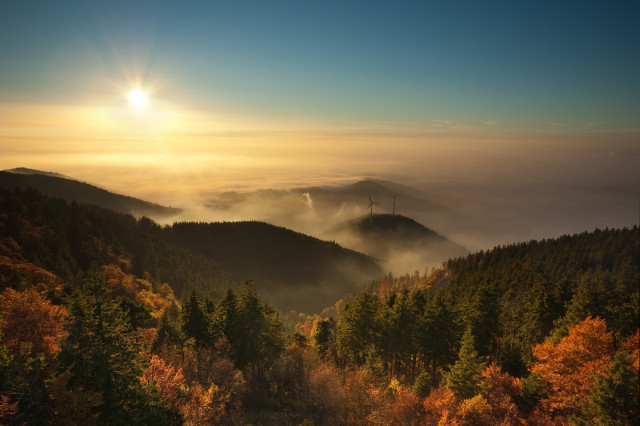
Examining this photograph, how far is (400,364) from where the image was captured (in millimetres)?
55125

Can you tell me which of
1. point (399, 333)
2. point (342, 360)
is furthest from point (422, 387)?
point (342, 360)

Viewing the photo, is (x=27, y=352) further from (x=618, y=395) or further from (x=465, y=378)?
(x=618, y=395)

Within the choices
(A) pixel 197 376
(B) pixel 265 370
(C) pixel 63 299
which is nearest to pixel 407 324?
(B) pixel 265 370

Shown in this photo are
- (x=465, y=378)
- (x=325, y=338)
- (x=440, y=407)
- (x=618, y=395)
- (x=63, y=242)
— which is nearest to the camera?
(x=618, y=395)

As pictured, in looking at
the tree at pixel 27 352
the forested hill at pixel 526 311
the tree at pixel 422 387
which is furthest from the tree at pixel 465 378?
the tree at pixel 27 352

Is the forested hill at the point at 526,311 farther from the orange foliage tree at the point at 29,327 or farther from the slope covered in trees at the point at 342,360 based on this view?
the orange foliage tree at the point at 29,327

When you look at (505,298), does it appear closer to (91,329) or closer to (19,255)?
(91,329)

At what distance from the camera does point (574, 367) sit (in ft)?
95.3

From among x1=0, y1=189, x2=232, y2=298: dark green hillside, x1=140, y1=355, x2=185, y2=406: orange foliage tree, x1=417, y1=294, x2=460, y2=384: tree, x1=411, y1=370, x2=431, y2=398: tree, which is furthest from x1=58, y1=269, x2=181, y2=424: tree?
x1=0, y1=189, x2=232, y2=298: dark green hillside

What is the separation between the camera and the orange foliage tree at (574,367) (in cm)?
2539

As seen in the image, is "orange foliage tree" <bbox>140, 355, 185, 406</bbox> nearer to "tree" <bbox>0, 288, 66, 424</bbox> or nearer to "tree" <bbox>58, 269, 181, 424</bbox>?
"tree" <bbox>58, 269, 181, 424</bbox>

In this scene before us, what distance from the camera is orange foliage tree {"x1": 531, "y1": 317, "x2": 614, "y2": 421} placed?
83.3 ft

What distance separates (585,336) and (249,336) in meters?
37.2

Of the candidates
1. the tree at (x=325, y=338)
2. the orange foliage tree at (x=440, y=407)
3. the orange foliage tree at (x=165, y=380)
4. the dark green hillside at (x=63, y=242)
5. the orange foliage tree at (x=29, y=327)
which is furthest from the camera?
the dark green hillside at (x=63, y=242)
